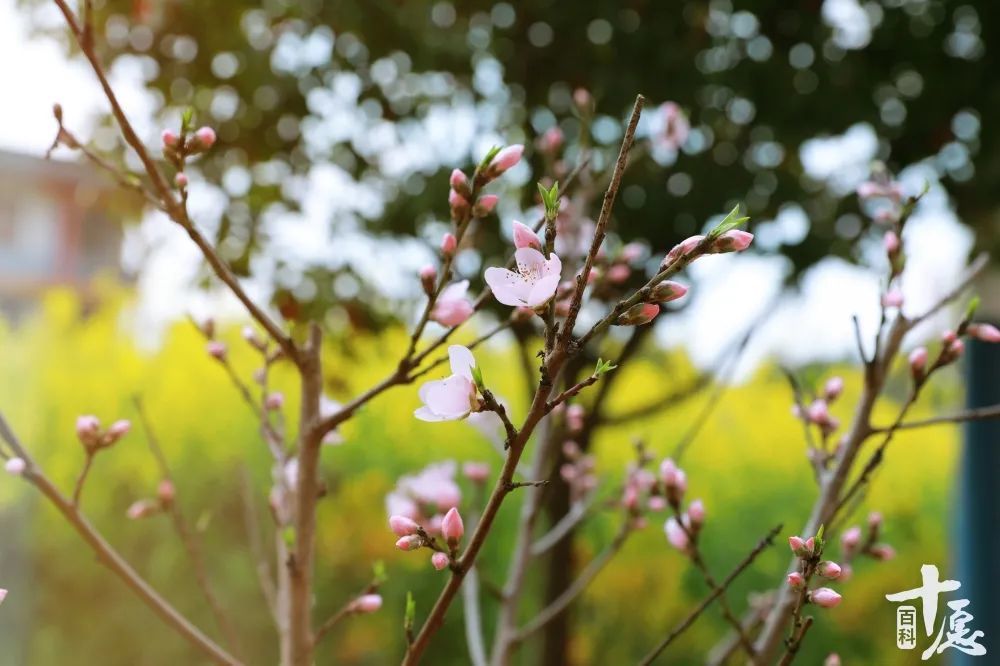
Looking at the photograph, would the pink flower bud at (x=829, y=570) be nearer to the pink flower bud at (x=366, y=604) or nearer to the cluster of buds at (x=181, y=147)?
the pink flower bud at (x=366, y=604)

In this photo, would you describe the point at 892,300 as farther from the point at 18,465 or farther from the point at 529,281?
the point at 18,465

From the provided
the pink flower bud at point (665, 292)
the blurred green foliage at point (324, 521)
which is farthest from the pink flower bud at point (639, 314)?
the blurred green foliage at point (324, 521)

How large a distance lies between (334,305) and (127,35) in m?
0.56

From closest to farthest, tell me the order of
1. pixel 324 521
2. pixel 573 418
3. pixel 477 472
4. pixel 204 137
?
pixel 204 137, pixel 573 418, pixel 477 472, pixel 324 521

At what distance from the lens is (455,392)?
0.47 metres

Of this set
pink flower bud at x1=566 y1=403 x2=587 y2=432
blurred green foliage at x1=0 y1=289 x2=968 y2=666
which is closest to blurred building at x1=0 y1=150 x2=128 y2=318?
blurred green foliage at x1=0 y1=289 x2=968 y2=666

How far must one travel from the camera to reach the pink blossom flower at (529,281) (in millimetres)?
418

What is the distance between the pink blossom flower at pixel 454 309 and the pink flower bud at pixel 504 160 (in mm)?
102

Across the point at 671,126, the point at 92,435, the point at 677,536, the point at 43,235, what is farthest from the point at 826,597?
the point at 43,235

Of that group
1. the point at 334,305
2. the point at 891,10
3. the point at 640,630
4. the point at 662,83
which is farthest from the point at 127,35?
the point at 640,630

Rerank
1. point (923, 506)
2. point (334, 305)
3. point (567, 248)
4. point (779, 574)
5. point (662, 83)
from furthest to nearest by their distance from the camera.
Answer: point (923, 506) → point (779, 574) → point (334, 305) → point (662, 83) → point (567, 248)

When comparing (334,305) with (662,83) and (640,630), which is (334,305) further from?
(640,630)

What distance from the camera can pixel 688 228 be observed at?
1422mm

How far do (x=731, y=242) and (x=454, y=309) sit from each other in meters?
0.26
